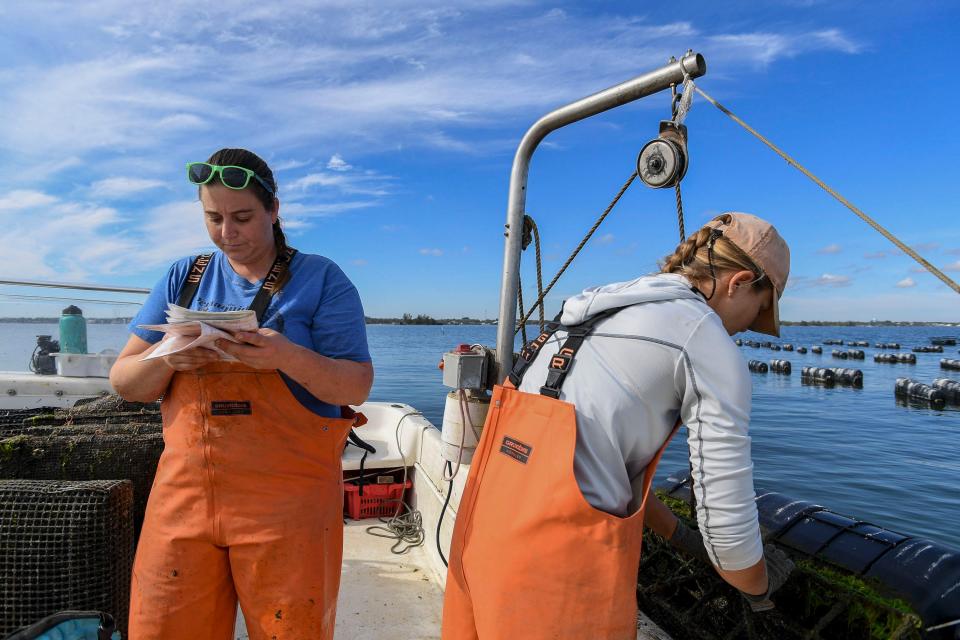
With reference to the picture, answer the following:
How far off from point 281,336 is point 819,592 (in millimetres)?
2267

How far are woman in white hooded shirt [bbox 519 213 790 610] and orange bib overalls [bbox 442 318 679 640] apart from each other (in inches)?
2.0

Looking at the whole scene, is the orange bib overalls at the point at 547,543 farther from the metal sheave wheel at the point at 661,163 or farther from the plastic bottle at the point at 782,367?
the plastic bottle at the point at 782,367

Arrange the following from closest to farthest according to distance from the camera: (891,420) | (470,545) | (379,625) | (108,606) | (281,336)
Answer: (470,545), (281,336), (108,606), (379,625), (891,420)

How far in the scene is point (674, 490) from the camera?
3484 millimetres

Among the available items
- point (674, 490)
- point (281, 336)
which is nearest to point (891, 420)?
point (674, 490)

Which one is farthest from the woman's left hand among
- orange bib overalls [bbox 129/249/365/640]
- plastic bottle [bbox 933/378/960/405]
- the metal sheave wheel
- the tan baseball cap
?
plastic bottle [bbox 933/378/960/405]

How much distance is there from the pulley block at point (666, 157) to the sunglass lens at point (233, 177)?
2.03m

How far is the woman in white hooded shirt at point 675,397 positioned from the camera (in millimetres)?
1287

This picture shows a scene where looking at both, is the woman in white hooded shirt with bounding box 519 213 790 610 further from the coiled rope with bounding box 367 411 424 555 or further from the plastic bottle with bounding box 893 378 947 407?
the plastic bottle with bounding box 893 378 947 407

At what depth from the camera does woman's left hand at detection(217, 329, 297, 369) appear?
5.28 ft

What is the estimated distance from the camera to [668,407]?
135cm

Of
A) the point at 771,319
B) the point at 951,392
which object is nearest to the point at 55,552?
the point at 771,319

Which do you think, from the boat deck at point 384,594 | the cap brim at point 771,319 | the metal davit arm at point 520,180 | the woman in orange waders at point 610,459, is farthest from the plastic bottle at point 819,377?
the woman in orange waders at point 610,459

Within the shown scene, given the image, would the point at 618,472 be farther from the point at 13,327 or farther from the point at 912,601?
the point at 13,327
